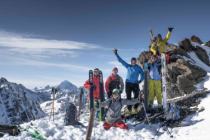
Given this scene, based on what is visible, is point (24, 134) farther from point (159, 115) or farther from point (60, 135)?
point (159, 115)

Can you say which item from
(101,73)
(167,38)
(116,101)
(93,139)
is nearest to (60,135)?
(93,139)

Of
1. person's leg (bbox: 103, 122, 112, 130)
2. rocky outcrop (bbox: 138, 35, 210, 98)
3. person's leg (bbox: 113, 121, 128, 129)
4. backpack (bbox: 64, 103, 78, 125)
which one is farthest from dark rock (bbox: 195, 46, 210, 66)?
backpack (bbox: 64, 103, 78, 125)

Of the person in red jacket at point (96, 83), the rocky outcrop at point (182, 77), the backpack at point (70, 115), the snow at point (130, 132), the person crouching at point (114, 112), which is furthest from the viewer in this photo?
the rocky outcrop at point (182, 77)

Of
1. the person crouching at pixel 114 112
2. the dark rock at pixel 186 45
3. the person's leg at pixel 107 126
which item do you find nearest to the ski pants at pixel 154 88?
the person crouching at pixel 114 112

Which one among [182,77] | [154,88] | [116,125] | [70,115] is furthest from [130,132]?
[182,77]

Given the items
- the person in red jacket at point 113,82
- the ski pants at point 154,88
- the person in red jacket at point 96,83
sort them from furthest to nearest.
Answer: the person in red jacket at point 113,82 < the person in red jacket at point 96,83 < the ski pants at point 154,88

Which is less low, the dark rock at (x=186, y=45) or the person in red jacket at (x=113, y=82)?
the dark rock at (x=186, y=45)

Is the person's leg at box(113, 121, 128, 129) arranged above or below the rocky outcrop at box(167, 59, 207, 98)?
below

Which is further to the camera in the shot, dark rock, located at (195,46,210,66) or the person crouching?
dark rock, located at (195,46,210,66)

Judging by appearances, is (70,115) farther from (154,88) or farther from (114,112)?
(154,88)

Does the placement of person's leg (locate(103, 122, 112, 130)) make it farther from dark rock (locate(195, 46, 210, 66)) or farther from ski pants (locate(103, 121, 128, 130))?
dark rock (locate(195, 46, 210, 66))

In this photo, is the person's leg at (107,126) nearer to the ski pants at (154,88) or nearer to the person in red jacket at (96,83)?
the person in red jacket at (96,83)

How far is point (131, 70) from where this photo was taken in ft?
62.8

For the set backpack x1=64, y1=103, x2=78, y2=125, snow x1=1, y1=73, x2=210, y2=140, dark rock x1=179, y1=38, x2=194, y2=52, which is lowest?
snow x1=1, y1=73, x2=210, y2=140
